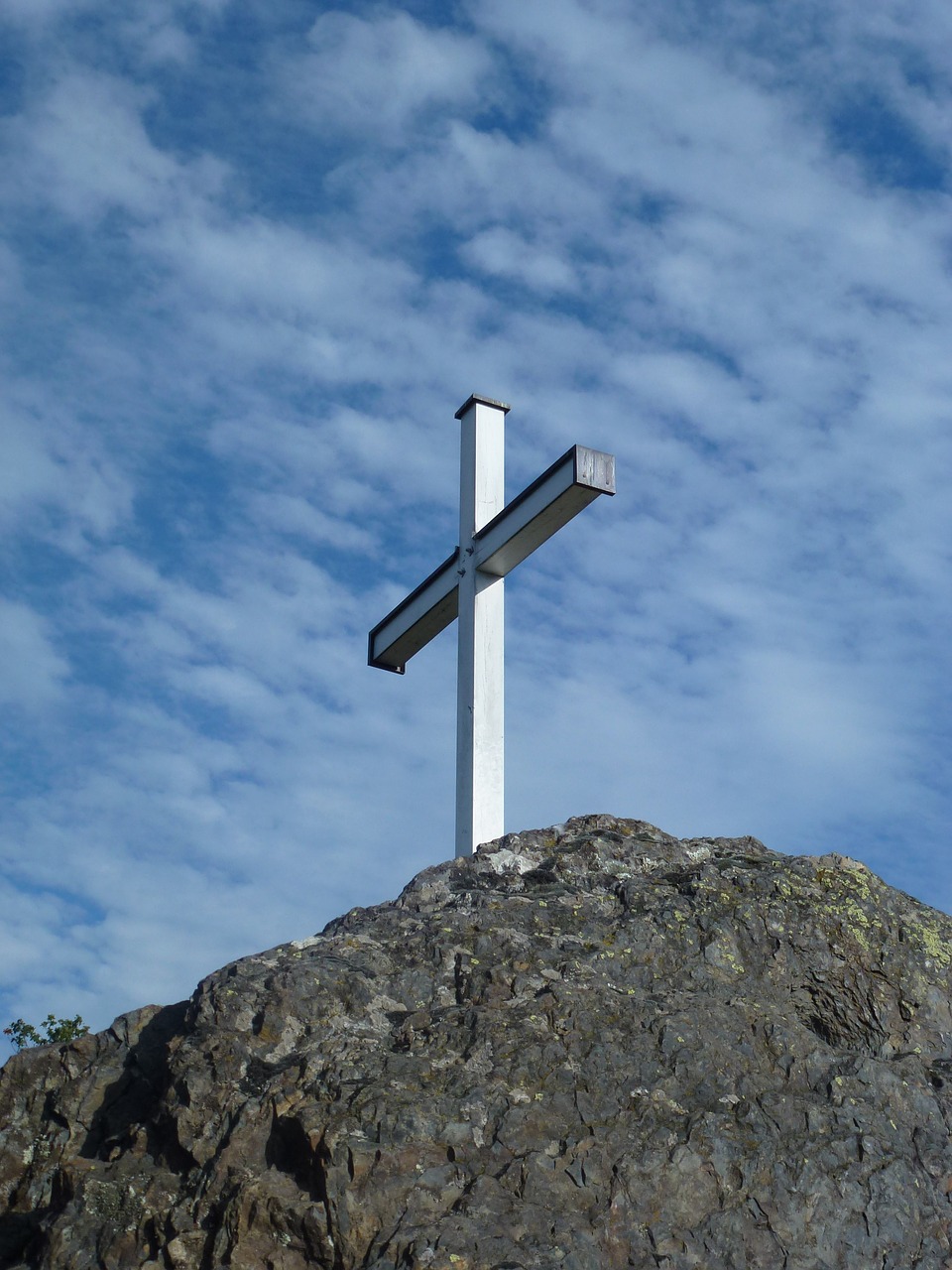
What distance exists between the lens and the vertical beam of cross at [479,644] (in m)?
7.71

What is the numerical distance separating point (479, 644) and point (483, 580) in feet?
1.44

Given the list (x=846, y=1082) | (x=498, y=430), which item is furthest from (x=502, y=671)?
(x=846, y=1082)

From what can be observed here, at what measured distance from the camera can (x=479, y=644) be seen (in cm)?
816

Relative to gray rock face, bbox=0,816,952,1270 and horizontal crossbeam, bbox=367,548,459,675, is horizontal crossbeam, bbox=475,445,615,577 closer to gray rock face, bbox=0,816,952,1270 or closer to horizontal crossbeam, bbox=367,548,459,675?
horizontal crossbeam, bbox=367,548,459,675

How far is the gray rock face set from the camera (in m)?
4.14

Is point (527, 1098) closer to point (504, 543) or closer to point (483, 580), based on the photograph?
point (504, 543)

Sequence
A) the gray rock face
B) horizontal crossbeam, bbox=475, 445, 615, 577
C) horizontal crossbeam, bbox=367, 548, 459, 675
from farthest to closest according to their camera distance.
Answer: horizontal crossbeam, bbox=367, 548, 459, 675, horizontal crossbeam, bbox=475, 445, 615, 577, the gray rock face

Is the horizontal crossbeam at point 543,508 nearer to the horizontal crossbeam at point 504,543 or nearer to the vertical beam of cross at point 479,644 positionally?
the horizontal crossbeam at point 504,543

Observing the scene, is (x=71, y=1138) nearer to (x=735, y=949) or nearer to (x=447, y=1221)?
(x=447, y=1221)

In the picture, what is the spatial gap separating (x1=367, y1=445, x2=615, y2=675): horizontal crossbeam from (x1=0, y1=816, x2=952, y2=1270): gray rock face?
8.57 ft

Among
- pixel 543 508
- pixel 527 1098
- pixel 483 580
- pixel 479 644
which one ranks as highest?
pixel 543 508

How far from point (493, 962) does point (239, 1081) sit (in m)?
1.02

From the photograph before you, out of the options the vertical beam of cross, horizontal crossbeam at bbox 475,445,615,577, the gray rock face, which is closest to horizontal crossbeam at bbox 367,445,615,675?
horizontal crossbeam at bbox 475,445,615,577

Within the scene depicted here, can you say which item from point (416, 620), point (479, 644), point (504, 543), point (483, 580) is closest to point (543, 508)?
point (504, 543)
